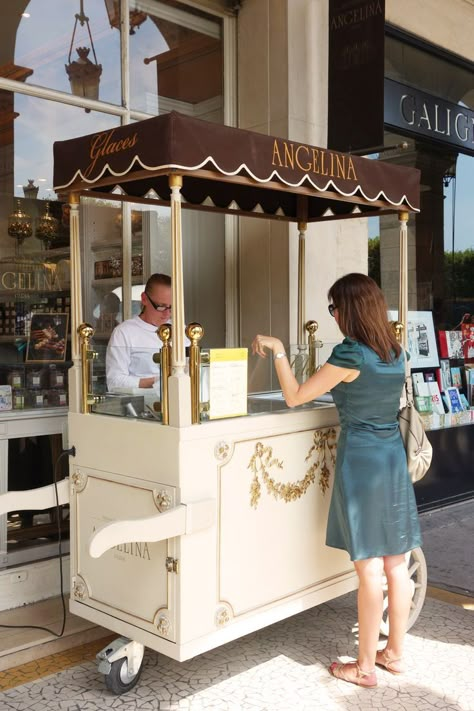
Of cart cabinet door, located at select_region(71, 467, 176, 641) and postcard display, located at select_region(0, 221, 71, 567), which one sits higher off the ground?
postcard display, located at select_region(0, 221, 71, 567)

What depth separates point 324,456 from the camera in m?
3.76

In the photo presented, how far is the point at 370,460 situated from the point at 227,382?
2.39ft

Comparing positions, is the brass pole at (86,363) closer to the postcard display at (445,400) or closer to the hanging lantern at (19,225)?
the hanging lantern at (19,225)

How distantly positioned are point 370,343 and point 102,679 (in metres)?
1.93

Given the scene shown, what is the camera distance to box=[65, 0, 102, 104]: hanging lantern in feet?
15.5

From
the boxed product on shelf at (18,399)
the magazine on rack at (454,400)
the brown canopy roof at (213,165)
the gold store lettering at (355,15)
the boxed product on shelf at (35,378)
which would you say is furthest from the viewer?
the magazine on rack at (454,400)

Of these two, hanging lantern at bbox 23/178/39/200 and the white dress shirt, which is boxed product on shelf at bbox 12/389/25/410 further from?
hanging lantern at bbox 23/178/39/200

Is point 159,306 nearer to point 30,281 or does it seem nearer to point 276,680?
point 30,281

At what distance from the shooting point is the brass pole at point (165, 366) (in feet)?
10.3

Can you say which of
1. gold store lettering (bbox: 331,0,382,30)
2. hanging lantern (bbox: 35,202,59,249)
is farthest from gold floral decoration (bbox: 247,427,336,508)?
gold store lettering (bbox: 331,0,382,30)

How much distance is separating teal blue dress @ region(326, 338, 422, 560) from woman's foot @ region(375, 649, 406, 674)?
0.54m

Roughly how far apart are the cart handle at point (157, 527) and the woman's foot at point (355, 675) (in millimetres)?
981

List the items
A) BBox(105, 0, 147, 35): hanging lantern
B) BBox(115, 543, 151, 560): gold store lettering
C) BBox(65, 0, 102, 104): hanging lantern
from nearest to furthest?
BBox(115, 543, 151, 560): gold store lettering < BBox(65, 0, 102, 104): hanging lantern < BBox(105, 0, 147, 35): hanging lantern

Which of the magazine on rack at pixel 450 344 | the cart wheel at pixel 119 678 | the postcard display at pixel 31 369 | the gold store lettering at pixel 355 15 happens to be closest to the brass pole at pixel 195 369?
the cart wheel at pixel 119 678
